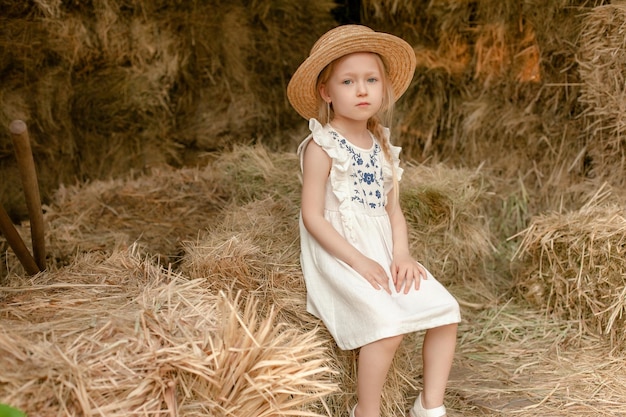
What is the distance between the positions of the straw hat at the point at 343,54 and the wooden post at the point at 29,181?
2.92ft

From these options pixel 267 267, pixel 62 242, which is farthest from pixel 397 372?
pixel 62 242

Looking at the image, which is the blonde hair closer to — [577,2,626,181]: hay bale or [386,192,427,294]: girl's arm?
[386,192,427,294]: girl's arm

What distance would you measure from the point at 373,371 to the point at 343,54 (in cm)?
105

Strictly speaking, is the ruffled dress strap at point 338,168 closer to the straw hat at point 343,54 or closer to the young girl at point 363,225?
the young girl at point 363,225

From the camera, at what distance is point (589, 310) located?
283cm

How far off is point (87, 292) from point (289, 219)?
0.94 meters

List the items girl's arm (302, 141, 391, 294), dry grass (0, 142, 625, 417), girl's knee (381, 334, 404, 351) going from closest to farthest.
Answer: dry grass (0, 142, 625, 417)
girl's knee (381, 334, 404, 351)
girl's arm (302, 141, 391, 294)

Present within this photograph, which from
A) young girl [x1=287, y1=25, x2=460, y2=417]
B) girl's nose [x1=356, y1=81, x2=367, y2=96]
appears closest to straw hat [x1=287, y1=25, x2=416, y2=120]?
young girl [x1=287, y1=25, x2=460, y2=417]

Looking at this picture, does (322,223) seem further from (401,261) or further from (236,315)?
(236,315)

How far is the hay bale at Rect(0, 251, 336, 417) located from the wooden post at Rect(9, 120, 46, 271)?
0.33 metres

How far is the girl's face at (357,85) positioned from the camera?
225 cm

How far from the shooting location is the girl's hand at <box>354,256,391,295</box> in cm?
211

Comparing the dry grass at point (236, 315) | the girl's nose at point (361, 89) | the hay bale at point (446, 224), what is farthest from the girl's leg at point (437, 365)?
the girl's nose at point (361, 89)

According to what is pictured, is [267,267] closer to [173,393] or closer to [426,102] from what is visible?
[173,393]
